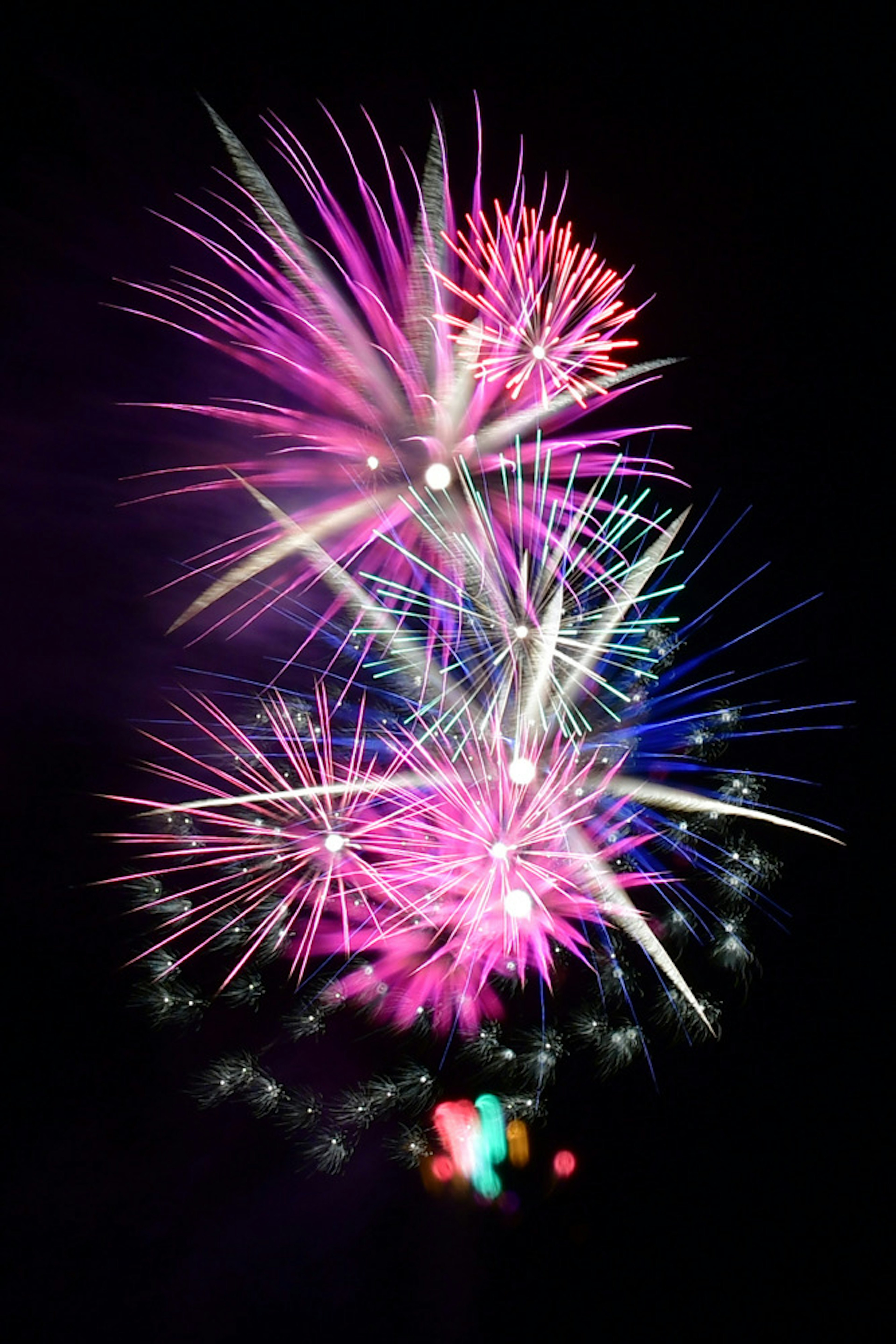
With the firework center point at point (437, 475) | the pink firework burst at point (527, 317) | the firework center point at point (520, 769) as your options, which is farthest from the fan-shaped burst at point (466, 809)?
the pink firework burst at point (527, 317)

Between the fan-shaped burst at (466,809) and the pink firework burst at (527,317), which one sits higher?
the pink firework burst at (527,317)

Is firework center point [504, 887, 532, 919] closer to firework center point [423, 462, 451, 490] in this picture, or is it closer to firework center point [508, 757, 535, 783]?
firework center point [508, 757, 535, 783]

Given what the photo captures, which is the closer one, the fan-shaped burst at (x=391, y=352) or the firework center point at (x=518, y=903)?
the fan-shaped burst at (x=391, y=352)

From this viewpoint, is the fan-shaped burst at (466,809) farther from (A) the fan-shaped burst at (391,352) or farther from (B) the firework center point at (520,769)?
(A) the fan-shaped burst at (391,352)

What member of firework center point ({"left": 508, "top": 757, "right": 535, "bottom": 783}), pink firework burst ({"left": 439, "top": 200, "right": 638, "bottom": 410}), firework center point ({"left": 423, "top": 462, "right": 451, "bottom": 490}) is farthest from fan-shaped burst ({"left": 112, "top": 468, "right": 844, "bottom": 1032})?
pink firework burst ({"left": 439, "top": 200, "right": 638, "bottom": 410})

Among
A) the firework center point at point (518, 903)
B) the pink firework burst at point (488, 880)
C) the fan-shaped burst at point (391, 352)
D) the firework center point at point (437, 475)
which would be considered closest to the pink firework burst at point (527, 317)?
the fan-shaped burst at point (391, 352)

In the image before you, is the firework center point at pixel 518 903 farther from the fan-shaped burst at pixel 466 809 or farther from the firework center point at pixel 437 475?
the firework center point at pixel 437 475
